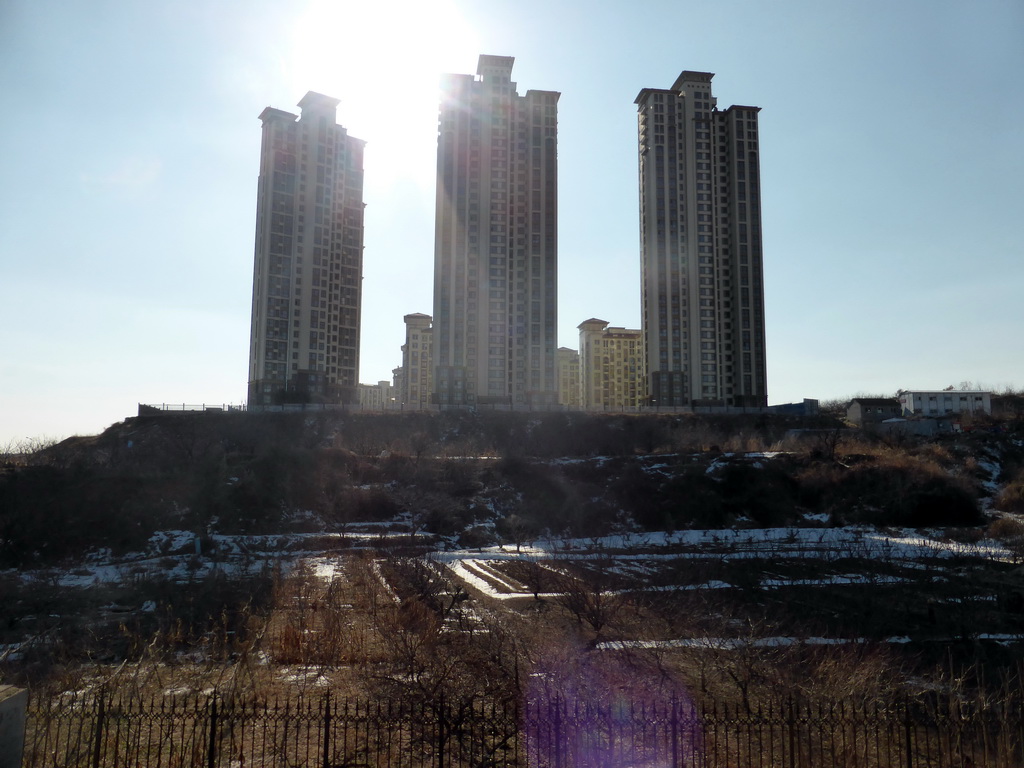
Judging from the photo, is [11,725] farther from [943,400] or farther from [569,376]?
[569,376]

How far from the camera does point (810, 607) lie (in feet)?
47.4

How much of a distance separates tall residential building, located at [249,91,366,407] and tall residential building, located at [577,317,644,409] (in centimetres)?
4764

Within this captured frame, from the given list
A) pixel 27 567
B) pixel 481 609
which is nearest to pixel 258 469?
pixel 27 567

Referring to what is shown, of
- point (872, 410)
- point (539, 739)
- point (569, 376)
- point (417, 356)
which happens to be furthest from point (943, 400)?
point (539, 739)

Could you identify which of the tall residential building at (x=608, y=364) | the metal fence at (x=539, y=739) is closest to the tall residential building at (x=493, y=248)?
the tall residential building at (x=608, y=364)

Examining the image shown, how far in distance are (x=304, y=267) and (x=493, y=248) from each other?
21.6 meters

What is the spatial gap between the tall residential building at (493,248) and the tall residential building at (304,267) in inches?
501

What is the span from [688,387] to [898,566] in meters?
52.0

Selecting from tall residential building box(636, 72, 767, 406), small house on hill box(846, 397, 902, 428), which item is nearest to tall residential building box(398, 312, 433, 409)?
tall residential building box(636, 72, 767, 406)

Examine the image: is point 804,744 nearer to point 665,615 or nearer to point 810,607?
point 665,615

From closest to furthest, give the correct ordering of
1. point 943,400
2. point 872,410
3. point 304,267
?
point 872,410 → point 304,267 → point 943,400

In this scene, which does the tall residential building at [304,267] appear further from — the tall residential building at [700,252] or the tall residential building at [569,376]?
the tall residential building at [569,376]

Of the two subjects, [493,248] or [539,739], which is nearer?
[539,739]

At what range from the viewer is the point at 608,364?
371 ft
